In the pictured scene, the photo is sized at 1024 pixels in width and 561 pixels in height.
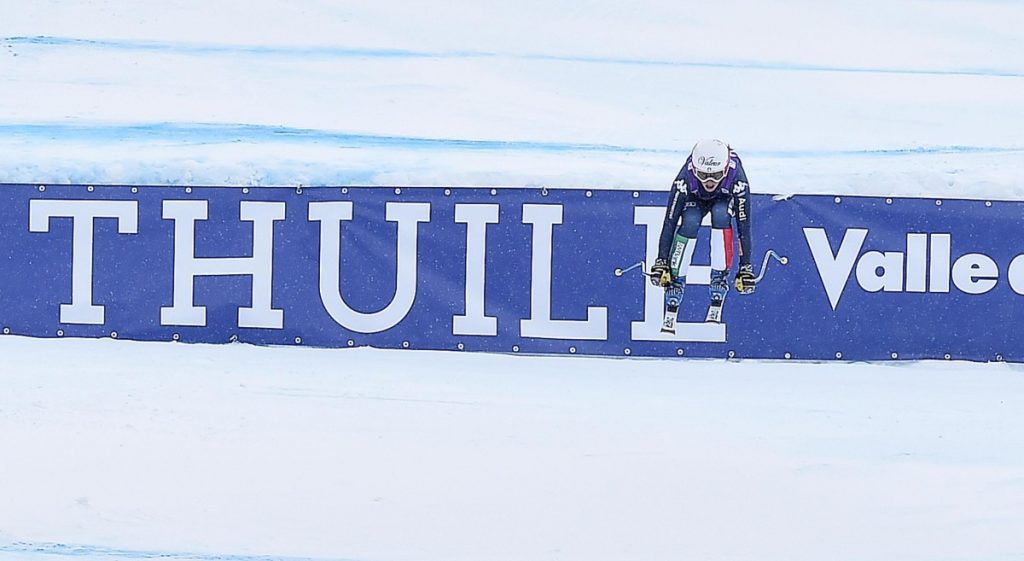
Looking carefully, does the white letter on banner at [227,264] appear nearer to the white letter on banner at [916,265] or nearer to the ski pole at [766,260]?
the ski pole at [766,260]

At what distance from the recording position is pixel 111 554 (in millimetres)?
4301

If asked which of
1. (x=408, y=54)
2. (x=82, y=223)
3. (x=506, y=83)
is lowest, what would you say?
(x=82, y=223)

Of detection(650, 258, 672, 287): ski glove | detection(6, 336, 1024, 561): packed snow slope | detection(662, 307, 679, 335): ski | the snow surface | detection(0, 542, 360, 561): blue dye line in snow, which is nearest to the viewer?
detection(0, 542, 360, 561): blue dye line in snow

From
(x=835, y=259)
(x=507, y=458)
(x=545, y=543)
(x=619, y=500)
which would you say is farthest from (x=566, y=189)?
(x=545, y=543)

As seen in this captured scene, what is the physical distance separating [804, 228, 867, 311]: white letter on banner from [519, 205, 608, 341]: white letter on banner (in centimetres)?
142

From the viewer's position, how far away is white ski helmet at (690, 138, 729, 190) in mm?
5461

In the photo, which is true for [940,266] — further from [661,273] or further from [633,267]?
[661,273]

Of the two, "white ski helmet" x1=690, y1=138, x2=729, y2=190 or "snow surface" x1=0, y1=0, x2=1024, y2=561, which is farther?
"white ski helmet" x1=690, y1=138, x2=729, y2=190

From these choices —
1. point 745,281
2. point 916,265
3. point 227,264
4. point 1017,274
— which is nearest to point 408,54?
point 227,264

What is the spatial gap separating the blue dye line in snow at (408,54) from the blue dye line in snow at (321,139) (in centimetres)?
66

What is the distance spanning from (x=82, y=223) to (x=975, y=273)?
19.3 ft

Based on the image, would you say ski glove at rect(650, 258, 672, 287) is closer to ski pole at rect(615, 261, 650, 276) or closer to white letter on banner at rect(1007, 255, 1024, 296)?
ski pole at rect(615, 261, 650, 276)

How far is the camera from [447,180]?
8039mm

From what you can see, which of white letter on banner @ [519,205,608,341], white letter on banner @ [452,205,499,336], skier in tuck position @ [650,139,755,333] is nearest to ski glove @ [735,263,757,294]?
skier in tuck position @ [650,139,755,333]
